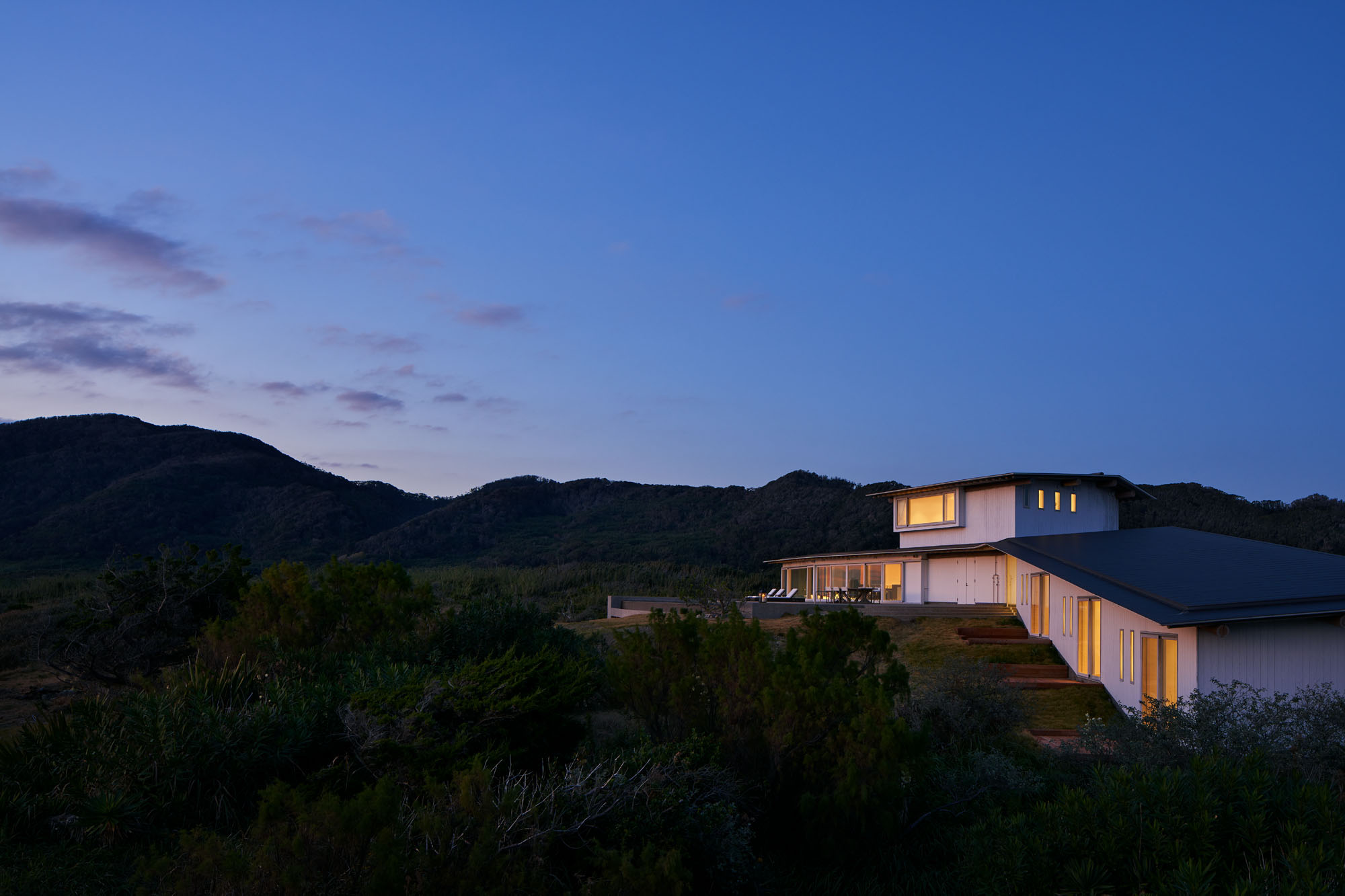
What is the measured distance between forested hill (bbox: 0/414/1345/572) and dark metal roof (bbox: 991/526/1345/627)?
115 feet

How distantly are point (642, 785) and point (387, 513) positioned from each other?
85.3 m

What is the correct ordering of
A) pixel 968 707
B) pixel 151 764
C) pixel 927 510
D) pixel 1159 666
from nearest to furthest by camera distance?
pixel 151 764 < pixel 968 707 < pixel 1159 666 < pixel 927 510

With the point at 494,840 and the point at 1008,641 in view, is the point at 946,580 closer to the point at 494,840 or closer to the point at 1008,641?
the point at 1008,641

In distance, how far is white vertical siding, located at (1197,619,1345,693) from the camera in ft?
43.3

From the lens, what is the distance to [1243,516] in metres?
60.2

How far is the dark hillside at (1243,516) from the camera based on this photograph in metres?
50.6

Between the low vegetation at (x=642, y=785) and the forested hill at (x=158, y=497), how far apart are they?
54720mm

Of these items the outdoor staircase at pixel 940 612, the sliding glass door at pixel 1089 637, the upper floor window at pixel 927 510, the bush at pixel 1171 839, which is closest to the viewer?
the bush at pixel 1171 839

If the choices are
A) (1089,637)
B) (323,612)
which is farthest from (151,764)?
(1089,637)

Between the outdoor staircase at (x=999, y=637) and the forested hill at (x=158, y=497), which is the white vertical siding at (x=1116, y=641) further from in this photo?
the forested hill at (x=158, y=497)

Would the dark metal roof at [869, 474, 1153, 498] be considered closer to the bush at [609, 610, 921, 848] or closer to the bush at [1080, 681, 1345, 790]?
the bush at [1080, 681, 1345, 790]

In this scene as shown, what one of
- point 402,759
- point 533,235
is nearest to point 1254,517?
point 533,235

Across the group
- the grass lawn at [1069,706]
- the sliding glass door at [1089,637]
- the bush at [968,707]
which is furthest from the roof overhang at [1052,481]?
the bush at [968,707]

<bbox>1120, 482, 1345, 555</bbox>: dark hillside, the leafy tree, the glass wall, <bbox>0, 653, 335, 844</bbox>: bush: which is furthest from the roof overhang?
<bbox>0, 653, 335, 844</bbox>: bush
